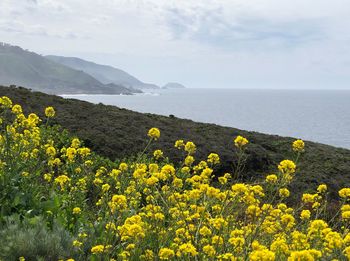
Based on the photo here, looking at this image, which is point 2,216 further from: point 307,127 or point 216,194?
point 307,127

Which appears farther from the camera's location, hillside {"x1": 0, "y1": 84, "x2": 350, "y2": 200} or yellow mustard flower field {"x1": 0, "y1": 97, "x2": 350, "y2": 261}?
hillside {"x1": 0, "y1": 84, "x2": 350, "y2": 200}

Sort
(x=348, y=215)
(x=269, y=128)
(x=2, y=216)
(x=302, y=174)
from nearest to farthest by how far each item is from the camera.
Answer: (x=348, y=215) → (x=2, y=216) → (x=302, y=174) → (x=269, y=128)

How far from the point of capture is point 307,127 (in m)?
132

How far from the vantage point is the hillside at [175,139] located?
15336mm

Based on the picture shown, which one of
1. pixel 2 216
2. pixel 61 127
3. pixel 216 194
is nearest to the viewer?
pixel 216 194

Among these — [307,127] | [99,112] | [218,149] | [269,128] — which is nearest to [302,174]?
[218,149]

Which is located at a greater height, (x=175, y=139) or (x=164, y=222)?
Result: (x=175, y=139)

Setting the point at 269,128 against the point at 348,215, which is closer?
the point at 348,215

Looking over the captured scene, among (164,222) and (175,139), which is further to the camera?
(175,139)

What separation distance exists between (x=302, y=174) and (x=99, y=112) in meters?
8.40

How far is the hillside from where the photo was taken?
1534 cm

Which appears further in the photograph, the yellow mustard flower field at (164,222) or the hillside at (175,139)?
the hillside at (175,139)

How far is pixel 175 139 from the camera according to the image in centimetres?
1703

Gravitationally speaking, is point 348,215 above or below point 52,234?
above
